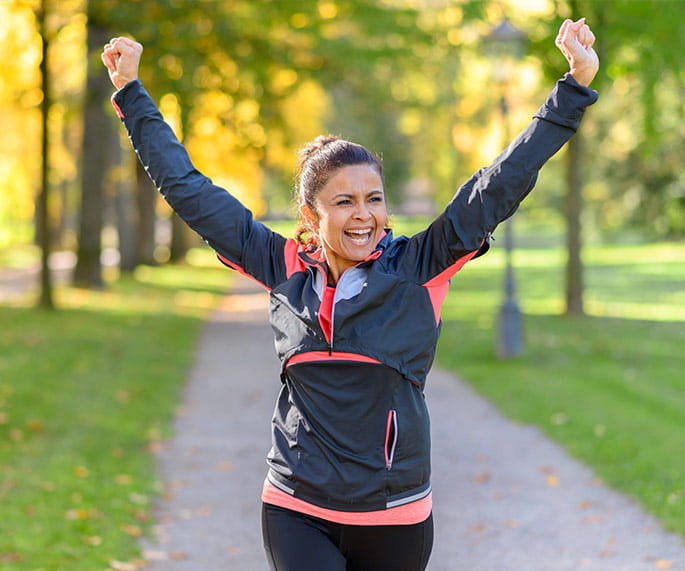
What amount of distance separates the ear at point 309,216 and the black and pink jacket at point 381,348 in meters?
0.18

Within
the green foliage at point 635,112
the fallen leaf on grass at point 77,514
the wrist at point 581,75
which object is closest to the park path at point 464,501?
the fallen leaf on grass at point 77,514

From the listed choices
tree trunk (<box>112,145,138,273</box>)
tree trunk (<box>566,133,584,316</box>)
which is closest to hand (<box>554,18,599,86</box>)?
tree trunk (<box>566,133,584,316</box>)

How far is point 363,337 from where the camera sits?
2.79m

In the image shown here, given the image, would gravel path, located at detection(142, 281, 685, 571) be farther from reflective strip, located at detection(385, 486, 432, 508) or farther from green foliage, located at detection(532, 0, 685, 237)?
green foliage, located at detection(532, 0, 685, 237)

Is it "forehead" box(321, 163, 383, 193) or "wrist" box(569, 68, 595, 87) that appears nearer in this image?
"wrist" box(569, 68, 595, 87)

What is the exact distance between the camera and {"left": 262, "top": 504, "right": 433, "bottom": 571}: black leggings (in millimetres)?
2795

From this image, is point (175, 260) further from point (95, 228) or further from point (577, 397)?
point (577, 397)

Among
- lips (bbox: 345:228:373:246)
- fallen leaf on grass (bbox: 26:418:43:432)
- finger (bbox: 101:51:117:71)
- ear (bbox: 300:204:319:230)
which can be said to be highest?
finger (bbox: 101:51:117:71)

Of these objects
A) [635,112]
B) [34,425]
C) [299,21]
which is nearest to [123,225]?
[299,21]

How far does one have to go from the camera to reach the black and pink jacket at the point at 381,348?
8.93 ft

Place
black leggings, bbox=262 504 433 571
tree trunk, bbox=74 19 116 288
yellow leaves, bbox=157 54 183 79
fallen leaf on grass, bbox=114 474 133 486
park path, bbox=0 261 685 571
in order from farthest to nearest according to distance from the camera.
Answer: tree trunk, bbox=74 19 116 288 → yellow leaves, bbox=157 54 183 79 → fallen leaf on grass, bbox=114 474 133 486 → park path, bbox=0 261 685 571 → black leggings, bbox=262 504 433 571

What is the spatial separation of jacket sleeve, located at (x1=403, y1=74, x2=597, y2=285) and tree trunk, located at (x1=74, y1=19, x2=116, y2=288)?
660 inches

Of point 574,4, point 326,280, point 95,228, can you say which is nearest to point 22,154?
point 95,228

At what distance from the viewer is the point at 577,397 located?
10.3 m
